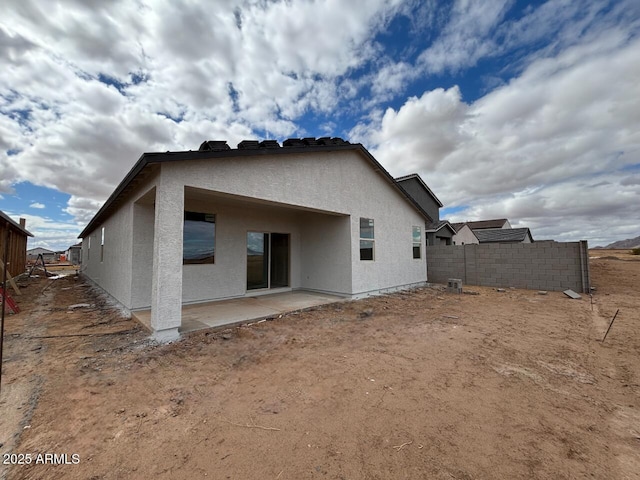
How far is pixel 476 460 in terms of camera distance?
79.4 inches

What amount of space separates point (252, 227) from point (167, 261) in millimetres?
4072

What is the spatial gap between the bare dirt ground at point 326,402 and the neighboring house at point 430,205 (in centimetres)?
1342

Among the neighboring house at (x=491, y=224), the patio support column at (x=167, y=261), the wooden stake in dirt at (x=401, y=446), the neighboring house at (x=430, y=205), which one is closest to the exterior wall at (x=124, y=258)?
the patio support column at (x=167, y=261)

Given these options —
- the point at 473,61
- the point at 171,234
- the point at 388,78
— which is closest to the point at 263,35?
the point at 388,78

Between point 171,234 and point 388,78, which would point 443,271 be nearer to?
point 388,78

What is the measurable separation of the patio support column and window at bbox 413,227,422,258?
10.1 m

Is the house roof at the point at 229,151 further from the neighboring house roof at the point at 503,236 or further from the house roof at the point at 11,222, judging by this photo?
the neighboring house roof at the point at 503,236

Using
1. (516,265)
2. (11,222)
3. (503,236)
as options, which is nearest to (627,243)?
(503,236)

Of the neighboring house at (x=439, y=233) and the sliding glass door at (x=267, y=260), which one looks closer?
the sliding glass door at (x=267, y=260)

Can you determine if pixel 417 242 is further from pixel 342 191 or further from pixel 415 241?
pixel 342 191

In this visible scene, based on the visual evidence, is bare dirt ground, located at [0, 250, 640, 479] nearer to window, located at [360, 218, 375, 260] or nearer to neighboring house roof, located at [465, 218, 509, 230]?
window, located at [360, 218, 375, 260]

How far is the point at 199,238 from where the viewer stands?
7434mm

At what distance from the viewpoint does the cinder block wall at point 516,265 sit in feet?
33.2

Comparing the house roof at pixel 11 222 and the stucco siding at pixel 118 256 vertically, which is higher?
the house roof at pixel 11 222
